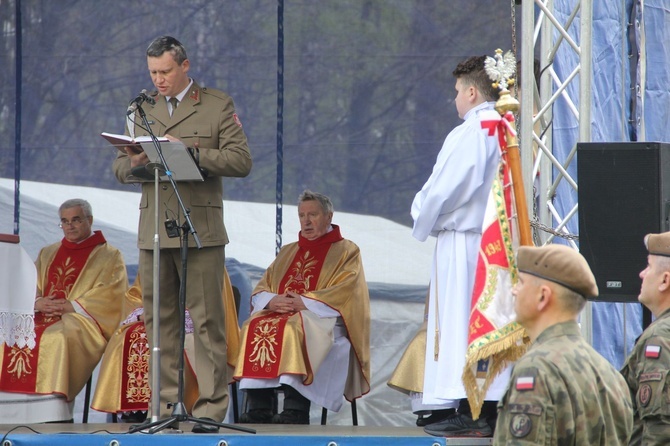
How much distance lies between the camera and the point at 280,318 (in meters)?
7.07

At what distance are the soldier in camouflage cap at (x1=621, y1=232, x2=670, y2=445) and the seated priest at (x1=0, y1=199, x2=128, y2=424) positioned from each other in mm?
3967

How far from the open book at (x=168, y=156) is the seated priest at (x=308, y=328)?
5.65 ft

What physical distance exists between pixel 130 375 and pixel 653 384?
4.02 m

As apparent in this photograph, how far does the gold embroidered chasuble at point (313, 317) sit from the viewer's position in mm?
6895

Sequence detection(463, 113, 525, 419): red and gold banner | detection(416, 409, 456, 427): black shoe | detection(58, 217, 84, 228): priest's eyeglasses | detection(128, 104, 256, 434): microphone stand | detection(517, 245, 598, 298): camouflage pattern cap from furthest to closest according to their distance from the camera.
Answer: detection(58, 217, 84, 228): priest's eyeglasses < detection(416, 409, 456, 427): black shoe < detection(128, 104, 256, 434): microphone stand < detection(463, 113, 525, 419): red and gold banner < detection(517, 245, 598, 298): camouflage pattern cap

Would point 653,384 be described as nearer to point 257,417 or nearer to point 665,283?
point 665,283

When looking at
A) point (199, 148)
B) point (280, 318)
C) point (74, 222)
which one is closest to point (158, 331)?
point (199, 148)

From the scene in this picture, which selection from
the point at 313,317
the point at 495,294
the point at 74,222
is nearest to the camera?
the point at 495,294

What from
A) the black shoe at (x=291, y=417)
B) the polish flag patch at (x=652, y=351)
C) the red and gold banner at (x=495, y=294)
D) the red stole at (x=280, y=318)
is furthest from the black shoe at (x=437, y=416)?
the polish flag patch at (x=652, y=351)

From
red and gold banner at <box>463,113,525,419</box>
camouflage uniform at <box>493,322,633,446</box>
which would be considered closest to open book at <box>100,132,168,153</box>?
red and gold banner at <box>463,113,525,419</box>

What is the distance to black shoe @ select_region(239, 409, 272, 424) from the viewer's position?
693cm

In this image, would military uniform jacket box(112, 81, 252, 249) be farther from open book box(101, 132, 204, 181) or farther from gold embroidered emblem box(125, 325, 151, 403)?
gold embroidered emblem box(125, 325, 151, 403)

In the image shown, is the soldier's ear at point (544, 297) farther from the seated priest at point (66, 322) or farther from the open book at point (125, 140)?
the seated priest at point (66, 322)

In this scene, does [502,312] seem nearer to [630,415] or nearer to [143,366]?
[630,415]
